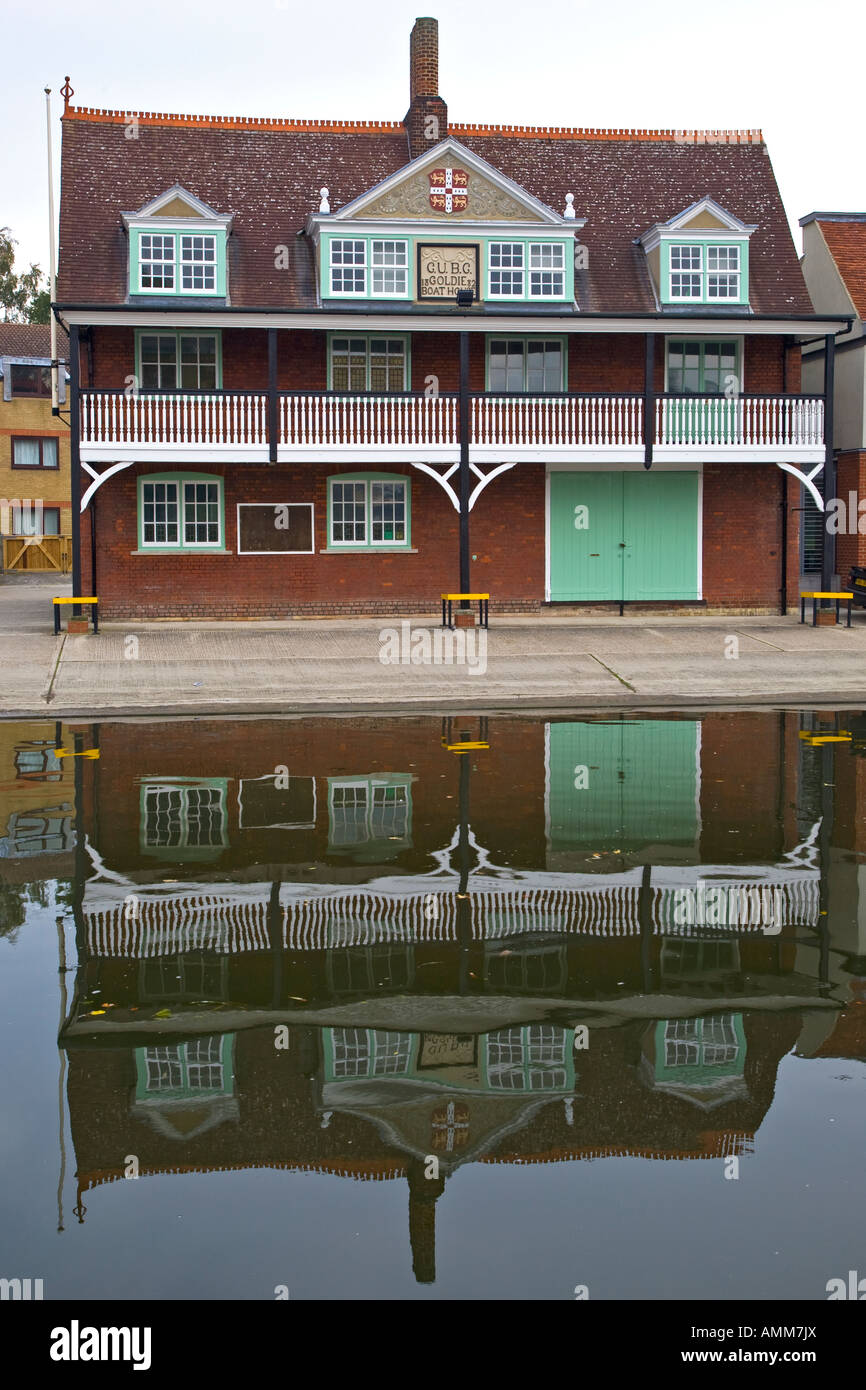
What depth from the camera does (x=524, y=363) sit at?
2717 centimetres

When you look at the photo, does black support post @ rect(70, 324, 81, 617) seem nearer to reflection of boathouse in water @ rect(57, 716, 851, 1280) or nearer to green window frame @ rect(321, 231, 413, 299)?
green window frame @ rect(321, 231, 413, 299)

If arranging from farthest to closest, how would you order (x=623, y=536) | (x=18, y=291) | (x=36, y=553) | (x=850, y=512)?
1. (x=18, y=291)
2. (x=36, y=553)
3. (x=850, y=512)
4. (x=623, y=536)

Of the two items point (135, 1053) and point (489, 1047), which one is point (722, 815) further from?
point (135, 1053)

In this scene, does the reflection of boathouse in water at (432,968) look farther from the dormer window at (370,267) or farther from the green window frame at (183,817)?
the dormer window at (370,267)

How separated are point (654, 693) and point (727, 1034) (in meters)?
12.0

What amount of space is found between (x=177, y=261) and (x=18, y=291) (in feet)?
182

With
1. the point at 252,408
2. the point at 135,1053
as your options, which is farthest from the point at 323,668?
the point at 135,1053

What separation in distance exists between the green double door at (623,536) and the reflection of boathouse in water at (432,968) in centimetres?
1506

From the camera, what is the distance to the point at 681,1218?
188 inches

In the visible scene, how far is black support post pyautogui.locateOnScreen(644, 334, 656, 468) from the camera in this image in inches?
988

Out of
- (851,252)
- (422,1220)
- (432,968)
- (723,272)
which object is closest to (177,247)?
(723,272)

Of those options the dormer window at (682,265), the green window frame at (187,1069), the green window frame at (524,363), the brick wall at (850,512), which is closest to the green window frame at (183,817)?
the green window frame at (187,1069)

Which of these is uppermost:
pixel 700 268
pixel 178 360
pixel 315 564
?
pixel 700 268

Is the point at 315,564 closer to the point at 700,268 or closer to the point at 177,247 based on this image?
the point at 177,247
